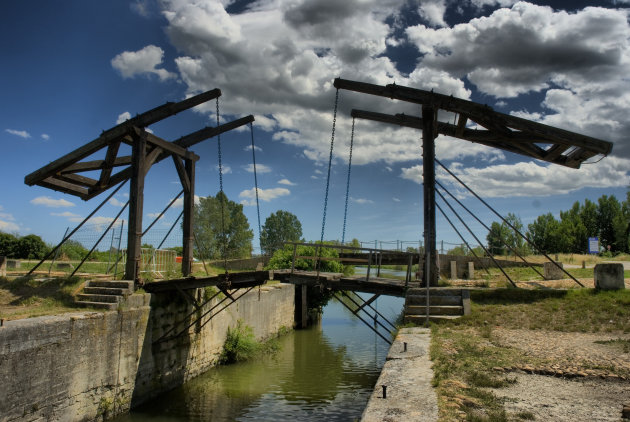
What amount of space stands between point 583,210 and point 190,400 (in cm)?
5954

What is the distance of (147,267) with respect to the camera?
13.2 m

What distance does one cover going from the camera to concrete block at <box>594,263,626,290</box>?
11555 mm

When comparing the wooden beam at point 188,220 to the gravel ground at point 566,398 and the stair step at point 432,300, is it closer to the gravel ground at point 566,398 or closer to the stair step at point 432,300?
the stair step at point 432,300

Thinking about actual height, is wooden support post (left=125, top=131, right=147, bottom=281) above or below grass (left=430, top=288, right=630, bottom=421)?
above

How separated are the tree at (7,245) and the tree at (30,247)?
0.20m

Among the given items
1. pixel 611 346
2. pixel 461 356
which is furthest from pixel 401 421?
pixel 611 346

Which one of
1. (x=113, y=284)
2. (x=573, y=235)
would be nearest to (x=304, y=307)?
(x=113, y=284)

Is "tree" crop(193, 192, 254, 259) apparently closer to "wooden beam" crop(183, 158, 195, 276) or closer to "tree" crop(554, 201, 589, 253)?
"wooden beam" crop(183, 158, 195, 276)

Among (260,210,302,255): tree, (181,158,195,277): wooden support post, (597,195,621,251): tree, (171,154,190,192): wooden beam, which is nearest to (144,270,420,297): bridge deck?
(181,158,195,277): wooden support post

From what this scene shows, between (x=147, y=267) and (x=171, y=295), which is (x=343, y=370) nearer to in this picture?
(x=171, y=295)

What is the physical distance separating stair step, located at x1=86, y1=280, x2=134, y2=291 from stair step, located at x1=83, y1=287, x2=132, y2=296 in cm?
9

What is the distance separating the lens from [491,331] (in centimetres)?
922

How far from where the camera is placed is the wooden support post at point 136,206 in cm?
1203

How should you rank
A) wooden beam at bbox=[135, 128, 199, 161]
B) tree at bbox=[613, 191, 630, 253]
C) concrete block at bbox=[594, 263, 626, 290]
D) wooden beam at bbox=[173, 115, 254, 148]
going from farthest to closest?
tree at bbox=[613, 191, 630, 253]
wooden beam at bbox=[173, 115, 254, 148]
wooden beam at bbox=[135, 128, 199, 161]
concrete block at bbox=[594, 263, 626, 290]
